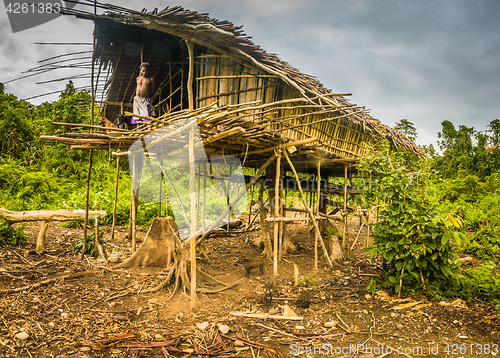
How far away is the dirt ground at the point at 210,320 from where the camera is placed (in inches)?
130

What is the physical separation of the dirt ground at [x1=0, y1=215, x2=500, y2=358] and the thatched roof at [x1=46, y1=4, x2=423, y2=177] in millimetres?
2357

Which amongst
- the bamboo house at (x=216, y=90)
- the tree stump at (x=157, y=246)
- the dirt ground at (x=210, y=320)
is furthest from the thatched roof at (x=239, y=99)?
the dirt ground at (x=210, y=320)

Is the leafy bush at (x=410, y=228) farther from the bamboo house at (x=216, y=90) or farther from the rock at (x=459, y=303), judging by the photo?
the bamboo house at (x=216, y=90)

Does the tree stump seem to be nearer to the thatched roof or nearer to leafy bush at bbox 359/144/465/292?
the thatched roof

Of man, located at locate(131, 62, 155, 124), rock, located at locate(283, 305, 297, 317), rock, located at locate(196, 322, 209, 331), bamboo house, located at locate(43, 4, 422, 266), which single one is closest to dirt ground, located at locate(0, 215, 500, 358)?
rock, located at locate(196, 322, 209, 331)

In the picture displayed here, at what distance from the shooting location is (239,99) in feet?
16.8

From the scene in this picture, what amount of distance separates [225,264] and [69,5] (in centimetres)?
520

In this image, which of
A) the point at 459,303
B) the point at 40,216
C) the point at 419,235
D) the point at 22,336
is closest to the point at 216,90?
the point at 419,235

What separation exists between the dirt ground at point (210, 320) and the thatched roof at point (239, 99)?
2.36 m

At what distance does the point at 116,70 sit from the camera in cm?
629

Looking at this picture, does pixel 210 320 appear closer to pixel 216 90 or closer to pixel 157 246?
pixel 157 246

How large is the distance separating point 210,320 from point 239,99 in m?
3.34

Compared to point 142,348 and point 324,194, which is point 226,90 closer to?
point 142,348

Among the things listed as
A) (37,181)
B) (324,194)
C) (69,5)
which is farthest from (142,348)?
(37,181)
